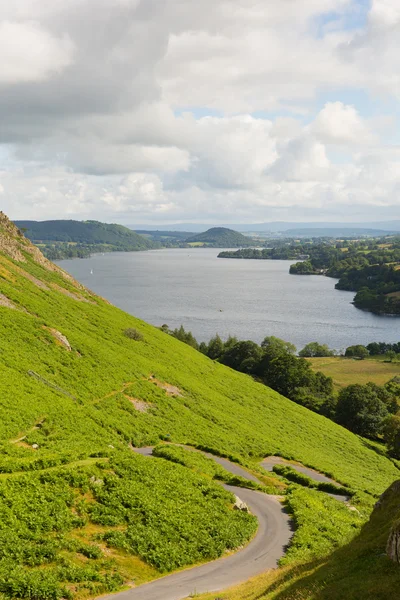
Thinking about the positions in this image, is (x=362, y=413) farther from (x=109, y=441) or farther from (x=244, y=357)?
(x=109, y=441)

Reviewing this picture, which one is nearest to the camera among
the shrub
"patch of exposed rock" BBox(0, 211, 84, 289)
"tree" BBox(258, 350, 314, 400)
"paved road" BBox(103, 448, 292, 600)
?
"paved road" BBox(103, 448, 292, 600)

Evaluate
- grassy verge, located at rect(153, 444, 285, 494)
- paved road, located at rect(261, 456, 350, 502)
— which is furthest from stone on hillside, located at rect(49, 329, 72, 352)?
paved road, located at rect(261, 456, 350, 502)

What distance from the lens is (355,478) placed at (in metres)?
50.1

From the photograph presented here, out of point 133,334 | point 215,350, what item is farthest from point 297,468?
point 215,350

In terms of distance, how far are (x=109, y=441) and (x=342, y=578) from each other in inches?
815

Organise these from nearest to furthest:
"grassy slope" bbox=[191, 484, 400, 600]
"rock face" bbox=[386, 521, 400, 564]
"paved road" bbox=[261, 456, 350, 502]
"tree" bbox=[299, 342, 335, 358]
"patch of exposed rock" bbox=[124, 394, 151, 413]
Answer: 1. "grassy slope" bbox=[191, 484, 400, 600]
2. "rock face" bbox=[386, 521, 400, 564]
3. "paved road" bbox=[261, 456, 350, 502]
4. "patch of exposed rock" bbox=[124, 394, 151, 413]
5. "tree" bbox=[299, 342, 335, 358]

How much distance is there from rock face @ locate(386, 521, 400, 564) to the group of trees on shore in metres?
62.5

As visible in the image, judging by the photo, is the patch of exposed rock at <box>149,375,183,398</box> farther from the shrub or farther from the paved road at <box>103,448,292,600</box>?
the paved road at <box>103,448,292,600</box>

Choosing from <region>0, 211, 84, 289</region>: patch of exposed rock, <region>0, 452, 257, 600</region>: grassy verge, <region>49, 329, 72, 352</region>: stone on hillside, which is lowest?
<region>0, 452, 257, 600</region>: grassy verge

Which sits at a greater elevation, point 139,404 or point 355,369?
point 139,404

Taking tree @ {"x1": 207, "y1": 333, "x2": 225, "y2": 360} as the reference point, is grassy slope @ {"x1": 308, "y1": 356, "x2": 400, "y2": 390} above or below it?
below

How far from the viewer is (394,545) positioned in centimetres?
1709

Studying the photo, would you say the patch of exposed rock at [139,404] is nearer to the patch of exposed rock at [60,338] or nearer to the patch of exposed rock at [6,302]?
the patch of exposed rock at [60,338]

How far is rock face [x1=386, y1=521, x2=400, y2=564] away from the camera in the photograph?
16.8 metres
